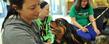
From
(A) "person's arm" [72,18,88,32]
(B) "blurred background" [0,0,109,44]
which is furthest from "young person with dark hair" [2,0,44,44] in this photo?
→ (A) "person's arm" [72,18,88,32]

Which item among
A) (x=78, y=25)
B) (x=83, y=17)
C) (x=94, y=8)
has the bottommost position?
(x=78, y=25)

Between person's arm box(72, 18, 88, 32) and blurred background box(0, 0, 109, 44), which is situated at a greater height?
blurred background box(0, 0, 109, 44)

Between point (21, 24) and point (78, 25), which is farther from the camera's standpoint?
point (78, 25)

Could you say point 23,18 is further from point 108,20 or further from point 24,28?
point 108,20

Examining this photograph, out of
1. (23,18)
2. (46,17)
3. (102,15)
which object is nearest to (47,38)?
(46,17)

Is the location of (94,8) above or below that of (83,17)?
above

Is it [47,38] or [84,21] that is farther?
[84,21]

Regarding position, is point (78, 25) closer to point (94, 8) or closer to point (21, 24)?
point (94, 8)

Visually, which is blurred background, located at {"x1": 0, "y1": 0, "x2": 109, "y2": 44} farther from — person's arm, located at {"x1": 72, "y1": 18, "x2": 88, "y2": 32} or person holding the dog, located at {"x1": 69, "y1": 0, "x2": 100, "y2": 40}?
person's arm, located at {"x1": 72, "y1": 18, "x2": 88, "y2": 32}

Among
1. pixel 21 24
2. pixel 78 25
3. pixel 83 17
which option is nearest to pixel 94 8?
pixel 83 17

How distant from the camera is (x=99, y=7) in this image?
4027 mm

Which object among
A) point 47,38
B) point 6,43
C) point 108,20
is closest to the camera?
point 6,43

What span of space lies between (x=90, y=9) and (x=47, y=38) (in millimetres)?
1192

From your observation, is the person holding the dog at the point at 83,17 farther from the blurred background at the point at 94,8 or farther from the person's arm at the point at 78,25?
the blurred background at the point at 94,8
